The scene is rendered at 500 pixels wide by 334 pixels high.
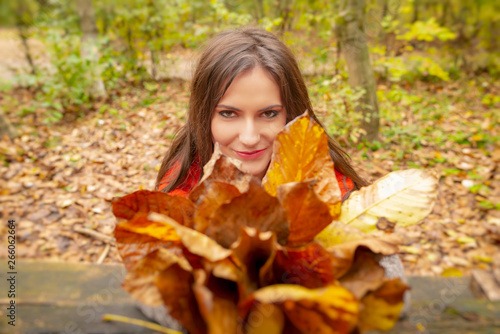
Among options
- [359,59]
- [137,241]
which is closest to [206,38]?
[359,59]

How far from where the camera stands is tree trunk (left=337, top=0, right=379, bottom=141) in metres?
3.31

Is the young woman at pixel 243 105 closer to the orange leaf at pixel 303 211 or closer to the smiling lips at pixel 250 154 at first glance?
the smiling lips at pixel 250 154

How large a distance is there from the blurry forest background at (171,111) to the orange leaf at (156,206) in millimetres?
525

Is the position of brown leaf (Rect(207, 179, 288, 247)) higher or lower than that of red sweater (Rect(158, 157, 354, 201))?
higher

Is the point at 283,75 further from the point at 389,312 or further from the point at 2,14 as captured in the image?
the point at 389,312

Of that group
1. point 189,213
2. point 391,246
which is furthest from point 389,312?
point 189,213

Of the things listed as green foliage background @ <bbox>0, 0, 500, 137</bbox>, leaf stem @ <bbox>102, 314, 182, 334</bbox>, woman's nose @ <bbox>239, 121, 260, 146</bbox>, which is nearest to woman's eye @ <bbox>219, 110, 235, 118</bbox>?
woman's nose @ <bbox>239, 121, 260, 146</bbox>

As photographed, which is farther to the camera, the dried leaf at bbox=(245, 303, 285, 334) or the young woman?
the young woman

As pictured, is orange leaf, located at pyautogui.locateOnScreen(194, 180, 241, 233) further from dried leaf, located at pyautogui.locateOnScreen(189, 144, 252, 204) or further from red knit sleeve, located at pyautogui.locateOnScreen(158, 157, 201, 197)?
red knit sleeve, located at pyautogui.locateOnScreen(158, 157, 201, 197)

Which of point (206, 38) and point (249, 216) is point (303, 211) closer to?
point (249, 216)

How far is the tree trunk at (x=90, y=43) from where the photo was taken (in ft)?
16.2

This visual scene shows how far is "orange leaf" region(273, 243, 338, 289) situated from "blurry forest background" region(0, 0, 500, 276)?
0.32 m

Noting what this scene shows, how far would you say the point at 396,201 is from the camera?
61cm

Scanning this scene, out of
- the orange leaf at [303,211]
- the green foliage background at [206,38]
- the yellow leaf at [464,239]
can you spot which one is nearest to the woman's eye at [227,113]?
the orange leaf at [303,211]
